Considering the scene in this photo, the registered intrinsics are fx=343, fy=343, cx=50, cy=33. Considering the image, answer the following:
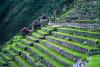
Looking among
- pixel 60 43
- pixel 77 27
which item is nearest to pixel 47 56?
pixel 60 43

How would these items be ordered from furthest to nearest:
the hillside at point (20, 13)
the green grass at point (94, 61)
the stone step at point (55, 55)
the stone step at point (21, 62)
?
1. the hillside at point (20, 13)
2. the stone step at point (21, 62)
3. the stone step at point (55, 55)
4. the green grass at point (94, 61)

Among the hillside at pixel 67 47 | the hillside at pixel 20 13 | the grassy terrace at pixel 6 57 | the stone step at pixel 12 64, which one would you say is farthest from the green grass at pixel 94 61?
the hillside at pixel 20 13

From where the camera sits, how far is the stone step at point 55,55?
20.3m

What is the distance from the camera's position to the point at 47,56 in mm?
24625

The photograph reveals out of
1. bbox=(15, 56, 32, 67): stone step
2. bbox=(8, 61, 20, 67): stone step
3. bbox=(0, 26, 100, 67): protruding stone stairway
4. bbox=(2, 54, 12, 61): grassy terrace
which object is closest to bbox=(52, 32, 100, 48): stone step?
bbox=(0, 26, 100, 67): protruding stone stairway

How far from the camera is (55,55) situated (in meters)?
22.9

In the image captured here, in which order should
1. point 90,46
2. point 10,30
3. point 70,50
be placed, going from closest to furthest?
point 90,46 → point 70,50 → point 10,30

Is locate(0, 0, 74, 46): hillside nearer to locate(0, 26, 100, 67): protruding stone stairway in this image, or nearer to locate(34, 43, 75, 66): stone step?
locate(0, 26, 100, 67): protruding stone stairway

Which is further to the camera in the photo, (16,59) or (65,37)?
(16,59)

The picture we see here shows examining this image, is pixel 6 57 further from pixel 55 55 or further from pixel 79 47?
pixel 79 47

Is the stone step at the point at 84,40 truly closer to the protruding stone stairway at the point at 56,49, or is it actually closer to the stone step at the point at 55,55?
the protruding stone stairway at the point at 56,49

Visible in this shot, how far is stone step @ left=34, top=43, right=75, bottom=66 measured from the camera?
2026cm

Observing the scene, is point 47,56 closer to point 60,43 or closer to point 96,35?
point 60,43

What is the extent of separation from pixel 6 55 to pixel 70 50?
15.1 meters
